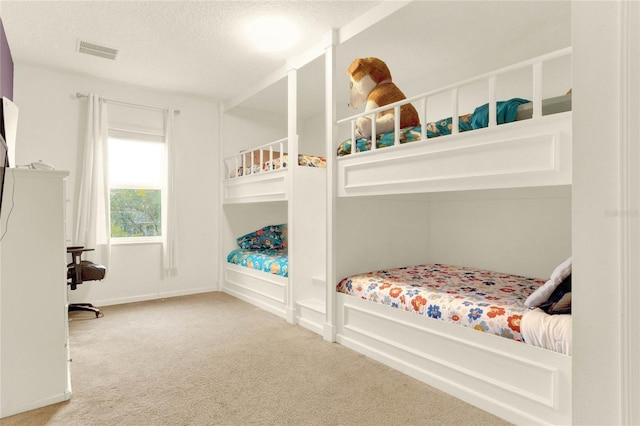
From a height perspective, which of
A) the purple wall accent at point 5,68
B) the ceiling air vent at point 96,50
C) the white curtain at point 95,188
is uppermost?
the ceiling air vent at point 96,50

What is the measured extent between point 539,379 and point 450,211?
81.2 inches

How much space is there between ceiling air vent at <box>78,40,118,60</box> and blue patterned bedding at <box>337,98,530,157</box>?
229 centimetres

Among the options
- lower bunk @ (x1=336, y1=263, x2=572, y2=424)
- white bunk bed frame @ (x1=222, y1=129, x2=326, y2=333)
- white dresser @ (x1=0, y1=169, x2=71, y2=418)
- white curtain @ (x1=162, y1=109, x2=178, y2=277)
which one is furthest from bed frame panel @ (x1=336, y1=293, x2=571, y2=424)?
white curtain @ (x1=162, y1=109, x2=178, y2=277)

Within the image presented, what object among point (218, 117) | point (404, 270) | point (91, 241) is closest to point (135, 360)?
point (91, 241)

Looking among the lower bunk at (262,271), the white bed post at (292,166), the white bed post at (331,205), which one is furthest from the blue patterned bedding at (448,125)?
the lower bunk at (262,271)

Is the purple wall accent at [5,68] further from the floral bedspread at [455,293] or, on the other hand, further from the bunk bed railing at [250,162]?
the floral bedspread at [455,293]

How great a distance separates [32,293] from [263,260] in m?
2.30

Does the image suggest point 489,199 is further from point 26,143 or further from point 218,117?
point 26,143

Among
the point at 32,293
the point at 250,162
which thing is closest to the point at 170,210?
the point at 250,162

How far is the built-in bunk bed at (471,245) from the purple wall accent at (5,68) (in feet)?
9.06

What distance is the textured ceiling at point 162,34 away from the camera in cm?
257

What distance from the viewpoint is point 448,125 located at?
2219 mm

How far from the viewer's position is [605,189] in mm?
696

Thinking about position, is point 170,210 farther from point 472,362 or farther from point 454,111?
point 472,362
